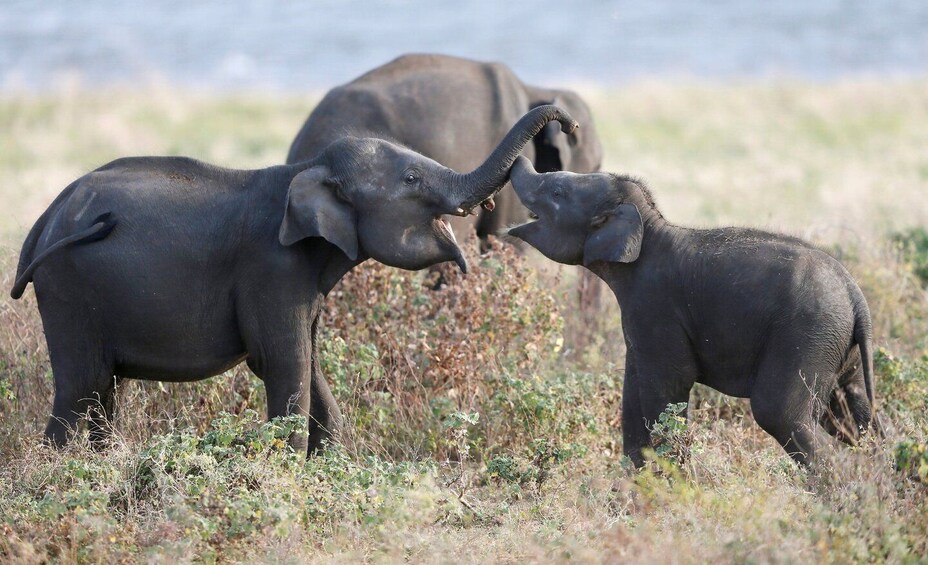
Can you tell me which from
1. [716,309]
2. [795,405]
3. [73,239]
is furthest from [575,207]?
[73,239]

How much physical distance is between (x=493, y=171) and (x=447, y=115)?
3487 millimetres

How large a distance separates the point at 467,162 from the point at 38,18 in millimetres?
44062

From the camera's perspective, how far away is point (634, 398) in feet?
24.2

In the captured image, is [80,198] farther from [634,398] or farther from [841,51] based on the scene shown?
[841,51]

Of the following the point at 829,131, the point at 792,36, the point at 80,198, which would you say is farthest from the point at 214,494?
the point at 792,36

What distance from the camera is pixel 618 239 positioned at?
7.15 meters

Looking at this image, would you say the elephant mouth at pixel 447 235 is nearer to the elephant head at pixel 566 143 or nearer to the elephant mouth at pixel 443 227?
the elephant mouth at pixel 443 227

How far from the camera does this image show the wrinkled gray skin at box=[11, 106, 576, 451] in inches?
271

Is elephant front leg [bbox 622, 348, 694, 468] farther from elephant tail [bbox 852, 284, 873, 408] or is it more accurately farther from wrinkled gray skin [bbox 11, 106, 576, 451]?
wrinkled gray skin [bbox 11, 106, 576, 451]

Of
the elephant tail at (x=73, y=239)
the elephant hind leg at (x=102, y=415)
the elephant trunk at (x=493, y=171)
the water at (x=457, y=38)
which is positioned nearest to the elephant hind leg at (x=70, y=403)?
the elephant hind leg at (x=102, y=415)

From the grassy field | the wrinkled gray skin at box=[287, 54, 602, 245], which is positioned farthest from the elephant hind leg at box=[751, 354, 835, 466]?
the wrinkled gray skin at box=[287, 54, 602, 245]

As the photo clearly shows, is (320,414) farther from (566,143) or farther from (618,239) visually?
(566,143)

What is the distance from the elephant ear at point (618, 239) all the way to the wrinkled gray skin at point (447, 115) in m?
2.60

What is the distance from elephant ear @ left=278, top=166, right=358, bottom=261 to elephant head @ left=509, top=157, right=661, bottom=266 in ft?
3.21
